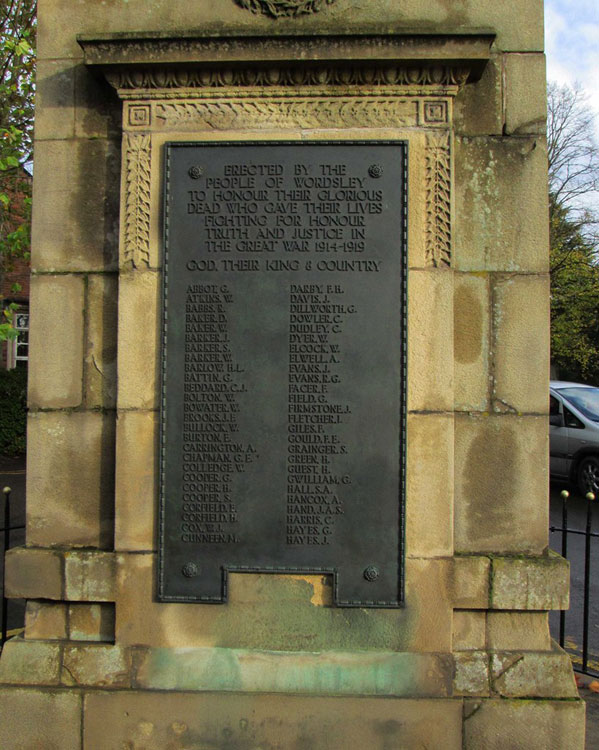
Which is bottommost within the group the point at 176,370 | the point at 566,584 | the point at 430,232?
the point at 566,584

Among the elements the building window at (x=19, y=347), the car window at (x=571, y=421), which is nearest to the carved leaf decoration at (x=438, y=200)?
the car window at (x=571, y=421)

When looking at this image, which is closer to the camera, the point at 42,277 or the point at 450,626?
the point at 450,626

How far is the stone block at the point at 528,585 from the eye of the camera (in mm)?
3793

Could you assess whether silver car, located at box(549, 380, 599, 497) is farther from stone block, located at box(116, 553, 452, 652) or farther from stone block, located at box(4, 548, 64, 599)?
stone block, located at box(4, 548, 64, 599)

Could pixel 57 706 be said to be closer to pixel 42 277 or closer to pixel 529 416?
→ pixel 42 277

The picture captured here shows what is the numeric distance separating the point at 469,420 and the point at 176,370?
1830mm

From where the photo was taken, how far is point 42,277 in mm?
4059

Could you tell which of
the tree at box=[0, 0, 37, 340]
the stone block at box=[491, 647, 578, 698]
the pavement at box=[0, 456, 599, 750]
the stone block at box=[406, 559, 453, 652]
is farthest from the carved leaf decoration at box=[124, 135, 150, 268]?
the tree at box=[0, 0, 37, 340]

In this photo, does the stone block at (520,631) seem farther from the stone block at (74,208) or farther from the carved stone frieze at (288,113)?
the stone block at (74,208)

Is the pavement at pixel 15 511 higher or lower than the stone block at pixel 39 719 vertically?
lower

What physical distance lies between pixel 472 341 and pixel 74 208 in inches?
104

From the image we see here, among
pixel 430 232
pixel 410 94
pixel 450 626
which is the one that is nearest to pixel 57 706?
pixel 450 626

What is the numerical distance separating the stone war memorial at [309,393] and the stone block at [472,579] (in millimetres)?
12

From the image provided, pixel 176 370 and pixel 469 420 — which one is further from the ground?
pixel 176 370
